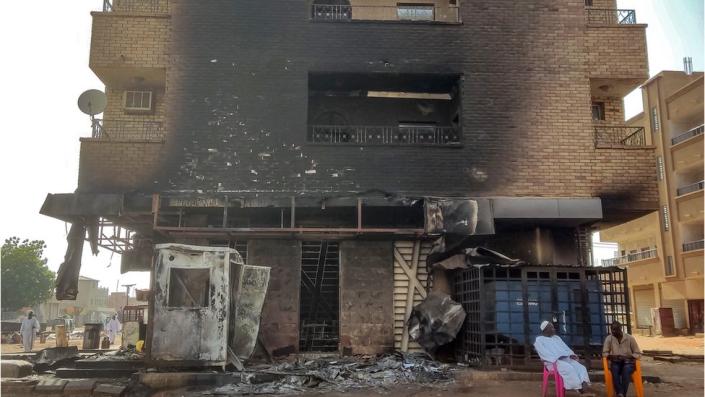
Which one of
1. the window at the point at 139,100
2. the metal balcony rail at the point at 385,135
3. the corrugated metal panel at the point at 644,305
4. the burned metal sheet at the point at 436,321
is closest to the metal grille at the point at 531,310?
the burned metal sheet at the point at 436,321

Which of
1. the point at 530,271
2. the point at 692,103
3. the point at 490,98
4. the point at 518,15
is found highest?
the point at 692,103

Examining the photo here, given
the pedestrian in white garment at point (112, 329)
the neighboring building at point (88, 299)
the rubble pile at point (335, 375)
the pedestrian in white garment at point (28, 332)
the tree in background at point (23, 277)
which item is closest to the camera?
the rubble pile at point (335, 375)

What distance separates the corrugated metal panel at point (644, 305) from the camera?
127 feet

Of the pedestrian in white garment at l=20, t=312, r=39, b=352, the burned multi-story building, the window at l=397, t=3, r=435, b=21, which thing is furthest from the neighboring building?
the window at l=397, t=3, r=435, b=21

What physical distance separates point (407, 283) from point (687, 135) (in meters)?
29.7

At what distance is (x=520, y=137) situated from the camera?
1440cm

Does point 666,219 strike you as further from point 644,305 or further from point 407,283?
point 407,283

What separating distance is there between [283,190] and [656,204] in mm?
9443

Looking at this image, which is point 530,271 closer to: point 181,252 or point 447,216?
point 447,216

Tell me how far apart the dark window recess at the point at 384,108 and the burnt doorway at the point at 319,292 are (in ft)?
9.74

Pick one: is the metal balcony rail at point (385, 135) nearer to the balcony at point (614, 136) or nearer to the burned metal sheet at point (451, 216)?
the burned metal sheet at point (451, 216)

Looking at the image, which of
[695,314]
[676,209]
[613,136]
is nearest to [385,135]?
[613,136]

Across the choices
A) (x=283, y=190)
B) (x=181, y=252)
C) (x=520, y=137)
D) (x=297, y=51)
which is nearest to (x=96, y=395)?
(x=181, y=252)

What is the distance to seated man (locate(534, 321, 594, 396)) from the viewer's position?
872cm
